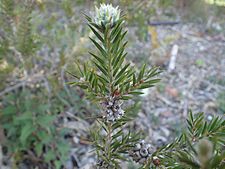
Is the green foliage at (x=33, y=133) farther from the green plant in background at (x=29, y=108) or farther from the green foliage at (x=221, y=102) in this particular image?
the green foliage at (x=221, y=102)

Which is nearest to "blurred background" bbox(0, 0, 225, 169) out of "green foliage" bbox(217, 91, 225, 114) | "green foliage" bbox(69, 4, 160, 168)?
"green foliage" bbox(217, 91, 225, 114)

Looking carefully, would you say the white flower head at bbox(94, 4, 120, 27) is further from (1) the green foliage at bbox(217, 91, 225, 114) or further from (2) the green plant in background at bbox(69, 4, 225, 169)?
(1) the green foliage at bbox(217, 91, 225, 114)

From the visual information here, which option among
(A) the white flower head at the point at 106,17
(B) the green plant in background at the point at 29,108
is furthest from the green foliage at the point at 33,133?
(A) the white flower head at the point at 106,17

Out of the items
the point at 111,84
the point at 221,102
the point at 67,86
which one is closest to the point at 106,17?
the point at 111,84

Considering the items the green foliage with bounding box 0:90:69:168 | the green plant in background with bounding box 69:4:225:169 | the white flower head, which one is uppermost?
the white flower head

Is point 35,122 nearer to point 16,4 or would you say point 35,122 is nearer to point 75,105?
point 75,105

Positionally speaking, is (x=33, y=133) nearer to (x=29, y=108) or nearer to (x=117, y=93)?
(x=29, y=108)

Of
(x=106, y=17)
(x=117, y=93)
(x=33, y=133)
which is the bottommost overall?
(x=33, y=133)

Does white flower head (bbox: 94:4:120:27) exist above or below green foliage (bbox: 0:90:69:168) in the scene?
above

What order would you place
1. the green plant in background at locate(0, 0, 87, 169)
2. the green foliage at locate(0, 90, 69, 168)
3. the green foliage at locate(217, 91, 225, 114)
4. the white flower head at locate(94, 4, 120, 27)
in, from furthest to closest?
1. the green foliage at locate(217, 91, 225, 114)
2. the green foliage at locate(0, 90, 69, 168)
3. the green plant in background at locate(0, 0, 87, 169)
4. the white flower head at locate(94, 4, 120, 27)
